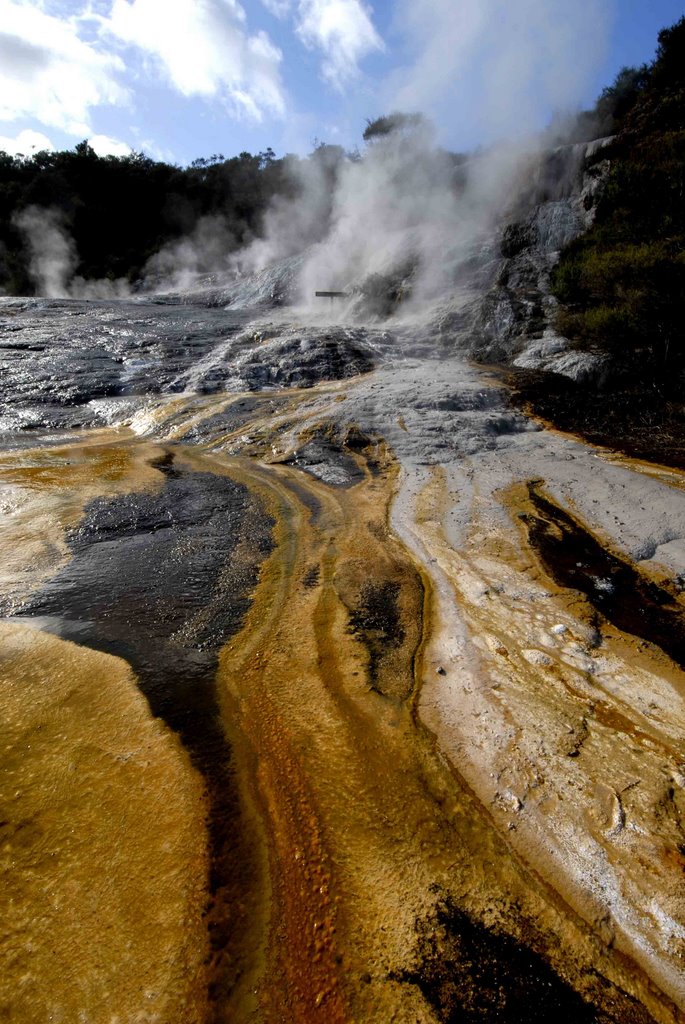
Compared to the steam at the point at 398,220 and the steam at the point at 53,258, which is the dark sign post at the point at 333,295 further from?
the steam at the point at 53,258

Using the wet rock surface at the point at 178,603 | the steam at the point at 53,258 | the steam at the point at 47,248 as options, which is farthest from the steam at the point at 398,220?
the wet rock surface at the point at 178,603

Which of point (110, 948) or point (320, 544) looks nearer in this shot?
point (110, 948)

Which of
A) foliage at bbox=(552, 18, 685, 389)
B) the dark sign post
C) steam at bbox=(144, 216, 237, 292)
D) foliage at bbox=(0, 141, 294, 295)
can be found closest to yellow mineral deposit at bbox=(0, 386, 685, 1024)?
foliage at bbox=(552, 18, 685, 389)

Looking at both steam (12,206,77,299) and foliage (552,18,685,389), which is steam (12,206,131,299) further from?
foliage (552,18,685,389)

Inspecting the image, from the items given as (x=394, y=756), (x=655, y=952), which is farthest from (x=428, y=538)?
(x=655, y=952)

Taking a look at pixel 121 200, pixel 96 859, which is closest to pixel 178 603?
pixel 96 859

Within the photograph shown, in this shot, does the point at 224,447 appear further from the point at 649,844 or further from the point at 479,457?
the point at 649,844

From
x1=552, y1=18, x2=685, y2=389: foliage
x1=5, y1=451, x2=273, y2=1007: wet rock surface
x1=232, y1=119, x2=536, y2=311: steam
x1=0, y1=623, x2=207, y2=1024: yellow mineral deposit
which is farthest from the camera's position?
x1=232, y1=119, x2=536, y2=311: steam
